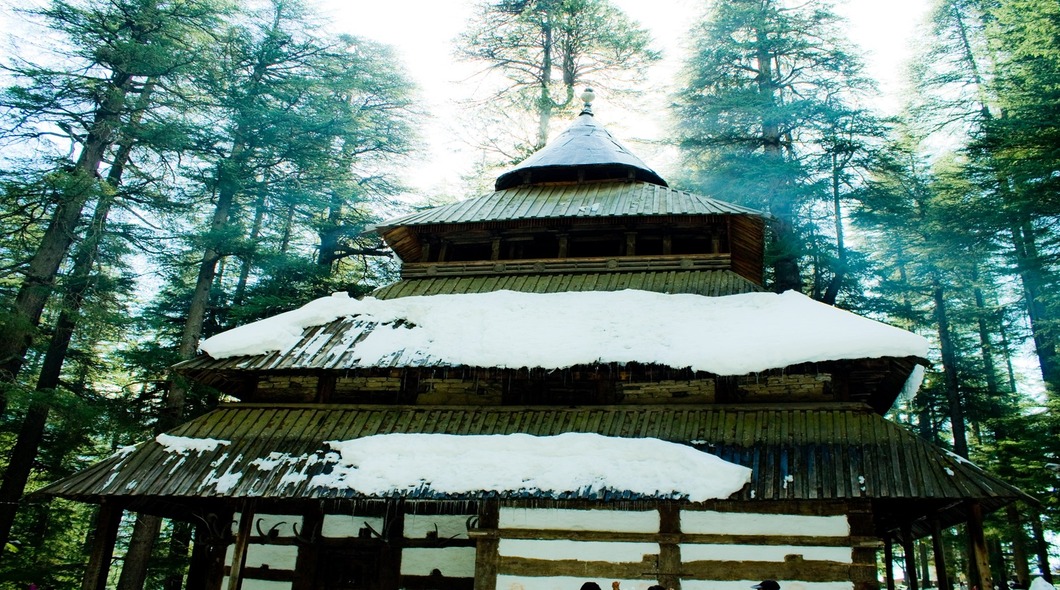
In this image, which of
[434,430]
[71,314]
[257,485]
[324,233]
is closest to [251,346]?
[257,485]

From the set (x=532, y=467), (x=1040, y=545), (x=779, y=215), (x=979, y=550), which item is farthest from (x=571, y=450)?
(x=779, y=215)

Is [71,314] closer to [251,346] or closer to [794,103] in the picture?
[251,346]

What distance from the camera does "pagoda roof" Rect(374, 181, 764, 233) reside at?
14383 mm

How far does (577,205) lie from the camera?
15320 mm

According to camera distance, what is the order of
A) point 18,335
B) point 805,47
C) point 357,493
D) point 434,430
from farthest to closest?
point 805,47 < point 18,335 < point 434,430 < point 357,493

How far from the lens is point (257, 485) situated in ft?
32.6

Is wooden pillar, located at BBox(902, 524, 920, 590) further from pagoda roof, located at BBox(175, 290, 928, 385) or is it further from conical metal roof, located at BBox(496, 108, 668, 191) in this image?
conical metal roof, located at BBox(496, 108, 668, 191)

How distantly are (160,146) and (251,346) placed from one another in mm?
12355

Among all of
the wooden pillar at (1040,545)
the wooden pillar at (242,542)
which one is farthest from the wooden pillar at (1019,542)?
the wooden pillar at (242,542)

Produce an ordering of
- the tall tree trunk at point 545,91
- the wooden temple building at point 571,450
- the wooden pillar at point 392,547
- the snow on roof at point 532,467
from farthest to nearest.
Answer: the tall tree trunk at point 545,91, the wooden pillar at point 392,547, the wooden temple building at point 571,450, the snow on roof at point 532,467

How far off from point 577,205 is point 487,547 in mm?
7917

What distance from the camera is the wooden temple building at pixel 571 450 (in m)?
9.25

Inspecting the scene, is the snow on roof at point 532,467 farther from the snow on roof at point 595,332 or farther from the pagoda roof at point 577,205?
the pagoda roof at point 577,205

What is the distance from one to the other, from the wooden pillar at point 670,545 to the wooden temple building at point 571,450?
20 millimetres
